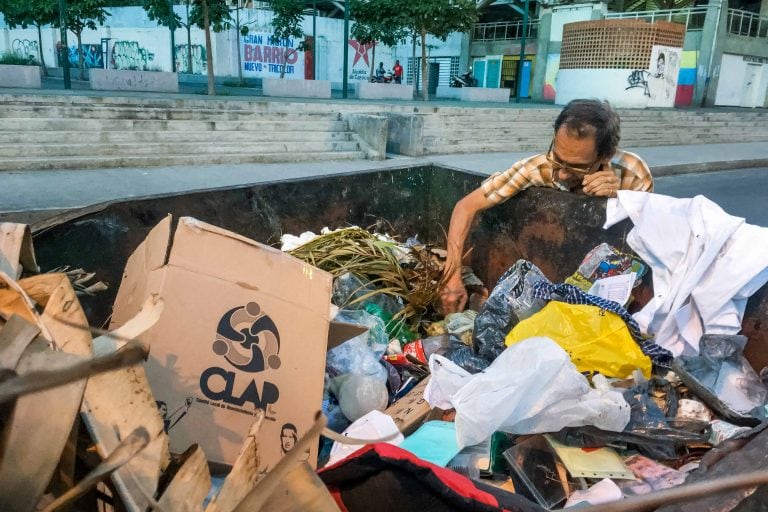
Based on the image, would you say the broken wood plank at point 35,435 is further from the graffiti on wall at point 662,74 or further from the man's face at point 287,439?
the graffiti on wall at point 662,74

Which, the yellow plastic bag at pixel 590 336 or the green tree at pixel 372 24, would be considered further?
the green tree at pixel 372 24

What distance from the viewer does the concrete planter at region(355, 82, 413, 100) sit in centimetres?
1711

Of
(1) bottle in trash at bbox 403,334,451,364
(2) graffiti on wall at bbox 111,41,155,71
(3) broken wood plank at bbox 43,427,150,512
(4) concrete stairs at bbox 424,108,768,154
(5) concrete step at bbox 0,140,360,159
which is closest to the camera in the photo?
(3) broken wood plank at bbox 43,427,150,512

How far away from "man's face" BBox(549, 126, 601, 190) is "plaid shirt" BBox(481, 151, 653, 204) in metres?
0.04

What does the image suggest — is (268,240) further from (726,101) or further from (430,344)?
(726,101)

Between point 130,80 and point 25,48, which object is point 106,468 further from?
point 25,48

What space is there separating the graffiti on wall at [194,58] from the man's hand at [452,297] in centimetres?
2669

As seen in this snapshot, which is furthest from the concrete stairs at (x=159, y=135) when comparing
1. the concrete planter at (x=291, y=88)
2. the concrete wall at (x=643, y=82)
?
the concrete wall at (x=643, y=82)

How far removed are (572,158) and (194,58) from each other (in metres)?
27.6

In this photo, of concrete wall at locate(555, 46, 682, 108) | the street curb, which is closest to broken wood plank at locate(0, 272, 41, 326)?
the street curb

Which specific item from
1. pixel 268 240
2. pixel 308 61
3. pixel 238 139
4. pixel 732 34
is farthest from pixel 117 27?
pixel 268 240

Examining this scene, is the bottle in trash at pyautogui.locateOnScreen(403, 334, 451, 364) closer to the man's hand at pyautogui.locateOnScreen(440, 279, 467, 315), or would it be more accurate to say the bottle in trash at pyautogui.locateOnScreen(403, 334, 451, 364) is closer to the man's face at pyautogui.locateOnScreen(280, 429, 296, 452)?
the man's hand at pyautogui.locateOnScreen(440, 279, 467, 315)

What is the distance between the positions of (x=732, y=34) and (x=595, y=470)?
2711 cm

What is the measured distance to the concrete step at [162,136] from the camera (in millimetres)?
7637
